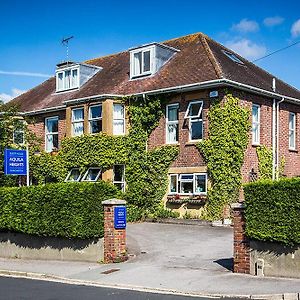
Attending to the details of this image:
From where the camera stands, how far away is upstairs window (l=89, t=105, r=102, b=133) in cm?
2728

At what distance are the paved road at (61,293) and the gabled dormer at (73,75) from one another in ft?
58.5

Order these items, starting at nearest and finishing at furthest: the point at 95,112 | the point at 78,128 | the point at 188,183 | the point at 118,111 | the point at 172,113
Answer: the point at 188,183, the point at 172,113, the point at 118,111, the point at 95,112, the point at 78,128

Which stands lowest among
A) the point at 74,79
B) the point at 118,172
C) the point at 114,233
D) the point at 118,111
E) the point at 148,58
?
the point at 114,233

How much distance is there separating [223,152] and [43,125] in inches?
480

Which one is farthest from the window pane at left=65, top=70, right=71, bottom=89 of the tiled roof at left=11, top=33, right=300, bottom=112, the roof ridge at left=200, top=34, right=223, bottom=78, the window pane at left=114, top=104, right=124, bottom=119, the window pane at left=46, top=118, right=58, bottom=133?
the roof ridge at left=200, top=34, right=223, bottom=78

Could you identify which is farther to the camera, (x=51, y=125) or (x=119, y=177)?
(x=51, y=125)

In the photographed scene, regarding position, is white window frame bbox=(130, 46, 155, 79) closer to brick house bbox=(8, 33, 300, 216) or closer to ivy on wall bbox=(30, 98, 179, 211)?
brick house bbox=(8, 33, 300, 216)

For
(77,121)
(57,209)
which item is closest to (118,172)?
(77,121)

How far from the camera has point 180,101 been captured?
2525 centimetres

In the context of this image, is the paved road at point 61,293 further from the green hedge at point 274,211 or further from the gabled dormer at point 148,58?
the gabled dormer at point 148,58

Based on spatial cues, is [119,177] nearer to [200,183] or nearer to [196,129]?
[200,183]

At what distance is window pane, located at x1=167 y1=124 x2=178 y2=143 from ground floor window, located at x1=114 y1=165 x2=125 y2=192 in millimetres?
2756

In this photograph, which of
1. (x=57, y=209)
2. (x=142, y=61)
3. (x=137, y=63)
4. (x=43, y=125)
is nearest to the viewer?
(x=57, y=209)

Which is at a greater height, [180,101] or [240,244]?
[180,101]
